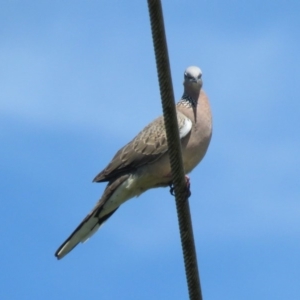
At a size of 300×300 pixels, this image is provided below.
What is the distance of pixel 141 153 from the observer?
738 cm

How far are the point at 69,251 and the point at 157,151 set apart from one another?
116 centimetres

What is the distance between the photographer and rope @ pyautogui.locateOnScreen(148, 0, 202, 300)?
12.4 ft

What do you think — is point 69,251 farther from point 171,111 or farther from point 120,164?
point 171,111

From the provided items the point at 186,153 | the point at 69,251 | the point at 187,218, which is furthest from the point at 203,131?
the point at 187,218

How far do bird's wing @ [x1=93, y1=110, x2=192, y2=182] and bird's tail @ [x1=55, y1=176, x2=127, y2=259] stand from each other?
9cm

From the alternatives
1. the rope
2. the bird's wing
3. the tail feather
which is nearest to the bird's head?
the bird's wing

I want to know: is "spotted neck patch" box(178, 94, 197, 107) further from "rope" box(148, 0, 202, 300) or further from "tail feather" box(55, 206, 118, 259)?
"rope" box(148, 0, 202, 300)

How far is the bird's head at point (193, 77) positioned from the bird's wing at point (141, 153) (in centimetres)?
32

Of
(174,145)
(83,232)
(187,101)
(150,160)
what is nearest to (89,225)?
(83,232)

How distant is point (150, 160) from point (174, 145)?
316 cm

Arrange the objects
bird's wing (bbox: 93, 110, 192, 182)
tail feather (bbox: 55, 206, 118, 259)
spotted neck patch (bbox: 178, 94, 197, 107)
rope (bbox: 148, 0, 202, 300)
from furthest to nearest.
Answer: spotted neck patch (bbox: 178, 94, 197, 107), bird's wing (bbox: 93, 110, 192, 182), tail feather (bbox: 55, 206, 118, 259), rope (bbox: 148, 0, 202, 300)

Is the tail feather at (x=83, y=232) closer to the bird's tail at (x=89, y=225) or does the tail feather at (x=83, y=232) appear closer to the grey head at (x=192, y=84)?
the bird's tail at (x=89, y=225)

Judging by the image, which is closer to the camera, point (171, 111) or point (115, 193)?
point (171, 111)

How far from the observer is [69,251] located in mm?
6703
